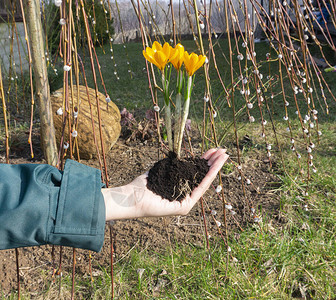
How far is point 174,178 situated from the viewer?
1188mm

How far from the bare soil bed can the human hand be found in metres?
0.20

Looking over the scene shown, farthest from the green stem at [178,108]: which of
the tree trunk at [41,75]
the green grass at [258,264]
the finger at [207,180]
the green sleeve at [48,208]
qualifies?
the tree trunk at [41,75]

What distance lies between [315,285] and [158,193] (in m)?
0.87

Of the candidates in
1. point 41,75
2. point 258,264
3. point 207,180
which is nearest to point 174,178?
point 207,180

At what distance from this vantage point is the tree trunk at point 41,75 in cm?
173

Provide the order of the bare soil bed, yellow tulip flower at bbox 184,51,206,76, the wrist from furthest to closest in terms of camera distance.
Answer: the bare soil bed
the wrist
yellow tulip flower at bbox 184,51,206,76

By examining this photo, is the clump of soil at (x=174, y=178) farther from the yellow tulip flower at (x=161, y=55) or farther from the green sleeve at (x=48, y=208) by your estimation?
the yellow tulip flower at (x=161, y=55)

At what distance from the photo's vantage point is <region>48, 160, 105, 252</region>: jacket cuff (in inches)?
36.5

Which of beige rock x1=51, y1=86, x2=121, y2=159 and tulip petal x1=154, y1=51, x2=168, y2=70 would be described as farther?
beige rock x1=51, y1=86, x2=121, y2=159

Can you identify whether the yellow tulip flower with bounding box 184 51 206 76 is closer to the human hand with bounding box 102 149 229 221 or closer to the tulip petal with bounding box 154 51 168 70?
the tulip petal with bounding box 154 51 168 70

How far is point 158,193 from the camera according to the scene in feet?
3.84

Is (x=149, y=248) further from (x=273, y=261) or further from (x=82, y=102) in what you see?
(x=82, y=102)

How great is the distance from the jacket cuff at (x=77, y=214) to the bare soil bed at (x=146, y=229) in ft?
1.76

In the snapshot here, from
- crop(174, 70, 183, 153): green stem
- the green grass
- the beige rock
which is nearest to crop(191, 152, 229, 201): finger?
crop(174, 70, 183, 153): green stem
